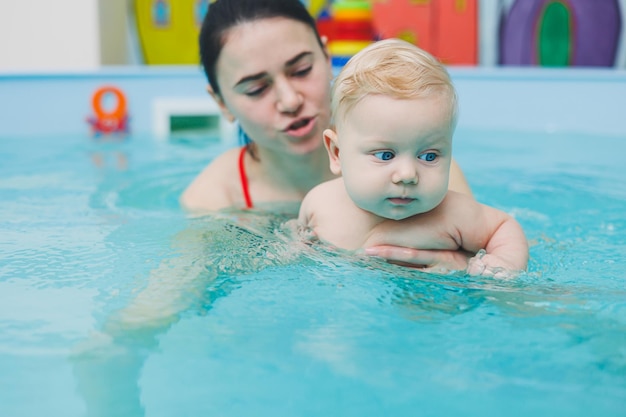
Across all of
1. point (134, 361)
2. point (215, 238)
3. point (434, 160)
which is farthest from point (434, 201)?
point (134, 361)

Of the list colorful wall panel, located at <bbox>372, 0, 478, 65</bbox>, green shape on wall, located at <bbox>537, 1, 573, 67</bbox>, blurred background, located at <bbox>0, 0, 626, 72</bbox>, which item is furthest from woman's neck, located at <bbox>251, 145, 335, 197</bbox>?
green shape on wall, located at <bbox>537, 1, 573, 67</bbox>

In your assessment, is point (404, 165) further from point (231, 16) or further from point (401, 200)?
point (231, 16)

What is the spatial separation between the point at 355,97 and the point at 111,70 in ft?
12.4

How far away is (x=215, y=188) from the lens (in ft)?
9.34

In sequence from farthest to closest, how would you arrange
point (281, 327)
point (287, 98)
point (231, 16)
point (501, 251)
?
point (231, 16)
point (287, 98)
point (501, 251)
point (281, 327)

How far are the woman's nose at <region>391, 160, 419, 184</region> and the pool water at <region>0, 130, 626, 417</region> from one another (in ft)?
0.78

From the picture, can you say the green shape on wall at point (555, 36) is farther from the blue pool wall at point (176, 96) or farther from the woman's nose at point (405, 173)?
the woman's nose at point (405, 173)

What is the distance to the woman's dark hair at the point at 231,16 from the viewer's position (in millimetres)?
2473

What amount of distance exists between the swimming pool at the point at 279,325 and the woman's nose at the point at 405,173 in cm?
24

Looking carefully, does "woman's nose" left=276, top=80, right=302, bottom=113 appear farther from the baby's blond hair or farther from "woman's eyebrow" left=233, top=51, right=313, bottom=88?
the baby's blond hair

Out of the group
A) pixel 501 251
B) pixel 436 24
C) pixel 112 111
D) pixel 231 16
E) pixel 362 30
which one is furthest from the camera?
pixel 436 24

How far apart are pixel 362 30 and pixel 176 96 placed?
1.65 m

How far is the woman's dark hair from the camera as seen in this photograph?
97.3 inches

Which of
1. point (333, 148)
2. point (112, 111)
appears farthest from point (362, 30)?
point (333, 148)
